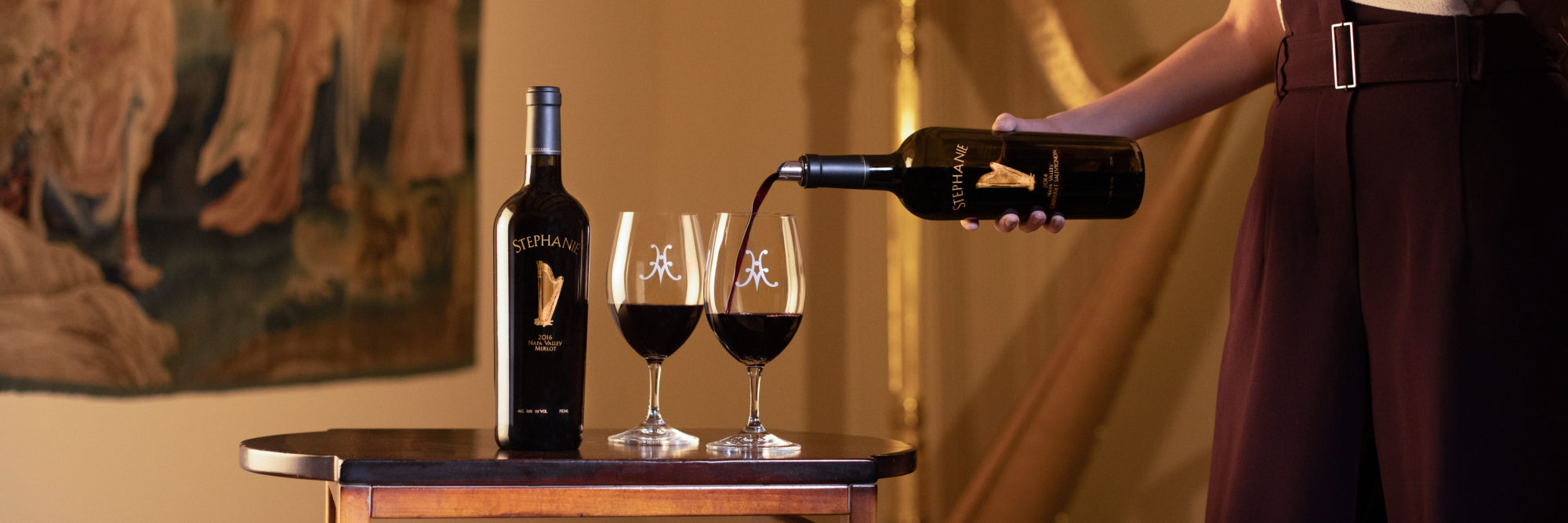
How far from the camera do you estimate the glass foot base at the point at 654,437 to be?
Answer: 1.02 meters

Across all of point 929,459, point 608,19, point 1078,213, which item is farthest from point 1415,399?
point 608,19

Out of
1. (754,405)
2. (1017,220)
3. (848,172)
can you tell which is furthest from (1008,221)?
(754,405)

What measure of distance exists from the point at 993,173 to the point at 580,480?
0.44m

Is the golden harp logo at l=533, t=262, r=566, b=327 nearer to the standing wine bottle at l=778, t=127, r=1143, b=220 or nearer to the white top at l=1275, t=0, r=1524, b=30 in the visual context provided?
the standing wine bottle at l=778, t=127, r=1143, b=220

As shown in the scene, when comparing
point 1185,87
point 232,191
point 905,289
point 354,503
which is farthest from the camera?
point 905,289

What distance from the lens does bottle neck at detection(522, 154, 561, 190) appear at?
0.98 meters

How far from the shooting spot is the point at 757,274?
99cm

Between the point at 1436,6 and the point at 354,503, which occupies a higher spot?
the point at 1436,6

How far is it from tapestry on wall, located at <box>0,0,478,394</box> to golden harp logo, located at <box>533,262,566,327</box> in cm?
103

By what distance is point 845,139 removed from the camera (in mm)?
2482

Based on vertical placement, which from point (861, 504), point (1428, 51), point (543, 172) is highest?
point (1428, 51)

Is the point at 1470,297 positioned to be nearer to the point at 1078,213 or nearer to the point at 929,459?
the point at 1078,213

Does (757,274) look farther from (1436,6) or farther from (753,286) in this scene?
(1436,6)

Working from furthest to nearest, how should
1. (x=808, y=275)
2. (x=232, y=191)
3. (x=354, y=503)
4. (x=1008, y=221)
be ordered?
(x=808, y=275), (x=232, y=191), (x=1008, y=221), (x=354, y=503)
